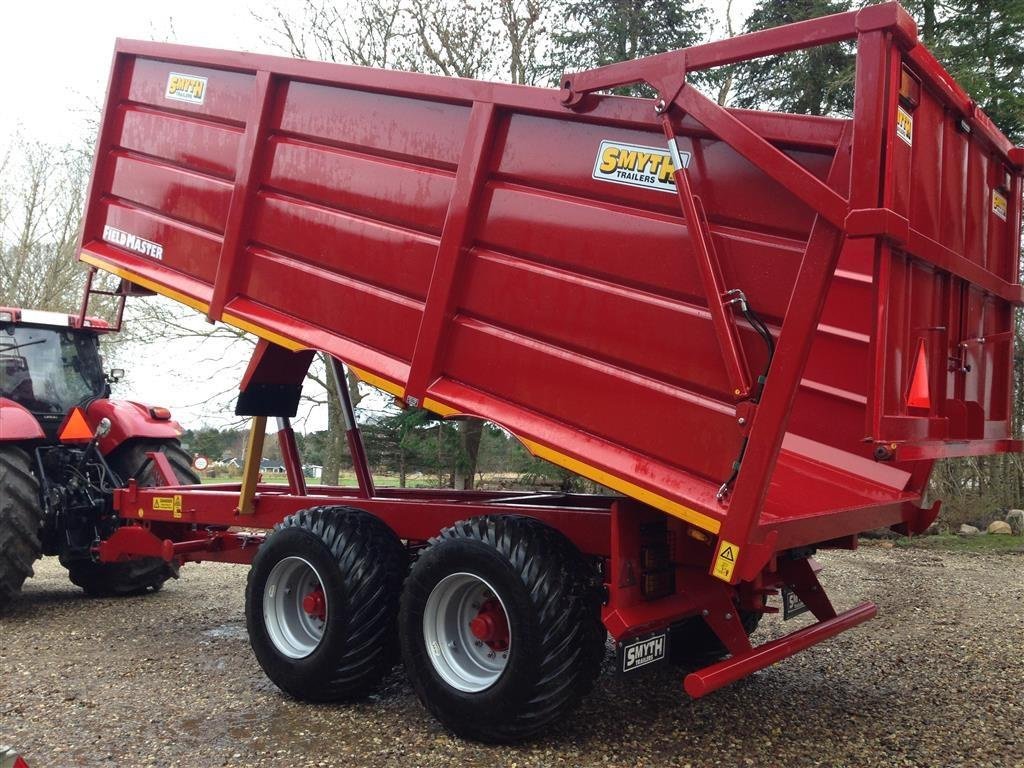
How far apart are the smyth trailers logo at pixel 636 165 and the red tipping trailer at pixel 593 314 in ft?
0.07

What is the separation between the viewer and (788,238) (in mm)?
3312

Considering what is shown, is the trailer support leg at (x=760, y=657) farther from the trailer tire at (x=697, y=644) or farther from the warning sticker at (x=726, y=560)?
the trailer tire at (x=697, y=644)

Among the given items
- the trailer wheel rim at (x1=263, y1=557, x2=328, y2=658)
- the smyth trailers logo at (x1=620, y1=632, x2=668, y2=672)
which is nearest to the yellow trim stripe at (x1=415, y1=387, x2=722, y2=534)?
the smyth trailers logo at (x1=620, y1=632, x2=668, y2=672)

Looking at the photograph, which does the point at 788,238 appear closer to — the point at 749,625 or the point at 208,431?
the point at 749,625

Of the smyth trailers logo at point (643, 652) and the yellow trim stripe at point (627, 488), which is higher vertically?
the yellow trim stripe at point (627, 488)

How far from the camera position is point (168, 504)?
19.0 feet

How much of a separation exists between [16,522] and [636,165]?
4807 millimetres

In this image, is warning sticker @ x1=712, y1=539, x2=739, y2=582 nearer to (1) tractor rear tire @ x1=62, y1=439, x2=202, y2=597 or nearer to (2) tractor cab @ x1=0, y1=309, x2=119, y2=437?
(1) tractor rear tire @ x1=62, y1=439, x2=202, y2=597

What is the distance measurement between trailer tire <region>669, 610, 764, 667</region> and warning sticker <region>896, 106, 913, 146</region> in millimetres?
2712

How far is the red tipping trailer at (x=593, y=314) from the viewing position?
329 cm

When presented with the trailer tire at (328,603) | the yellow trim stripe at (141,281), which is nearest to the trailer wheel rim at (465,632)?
the trailer tire at (328,603)

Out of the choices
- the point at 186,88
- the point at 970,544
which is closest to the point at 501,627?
the point at 186,88

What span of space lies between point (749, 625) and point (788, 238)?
8.52 feet

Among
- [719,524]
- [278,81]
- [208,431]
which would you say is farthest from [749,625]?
[208,431]
